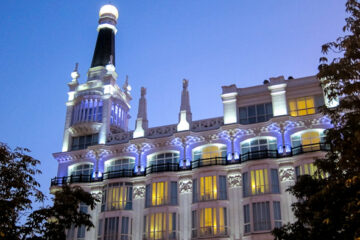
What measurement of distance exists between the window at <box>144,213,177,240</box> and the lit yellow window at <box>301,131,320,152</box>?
529 inches

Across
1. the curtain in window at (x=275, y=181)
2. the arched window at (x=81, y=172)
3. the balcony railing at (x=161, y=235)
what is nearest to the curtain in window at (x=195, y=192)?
the balcony railing at (x=161, y=235)

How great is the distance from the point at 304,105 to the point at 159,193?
16.0 metres

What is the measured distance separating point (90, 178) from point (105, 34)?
67.7 ft

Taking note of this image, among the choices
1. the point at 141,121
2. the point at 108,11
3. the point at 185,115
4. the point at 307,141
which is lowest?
the point at 307,141

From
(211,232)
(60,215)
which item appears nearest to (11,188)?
(60,215)

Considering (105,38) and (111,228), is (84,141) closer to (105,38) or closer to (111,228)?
(111,228)

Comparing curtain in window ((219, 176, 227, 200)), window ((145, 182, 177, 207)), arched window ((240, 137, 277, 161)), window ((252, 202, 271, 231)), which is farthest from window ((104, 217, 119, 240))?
arched window ((240, 137, 277, 161))

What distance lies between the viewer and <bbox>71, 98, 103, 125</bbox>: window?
50500 millimetres

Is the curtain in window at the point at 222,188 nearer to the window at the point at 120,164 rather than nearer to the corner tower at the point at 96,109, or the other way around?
the window at the point at 120,164

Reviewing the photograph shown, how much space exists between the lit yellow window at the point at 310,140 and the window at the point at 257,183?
14.3 feet

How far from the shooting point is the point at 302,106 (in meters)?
43.0

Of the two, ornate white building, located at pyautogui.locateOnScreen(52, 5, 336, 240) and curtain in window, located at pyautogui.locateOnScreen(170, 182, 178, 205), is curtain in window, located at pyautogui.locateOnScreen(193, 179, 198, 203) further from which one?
curtain in window, located at pyautogui.locateOnScreen(170, 182, 178, 205)

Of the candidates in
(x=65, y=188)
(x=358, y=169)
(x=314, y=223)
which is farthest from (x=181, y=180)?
(x=358, y=169)

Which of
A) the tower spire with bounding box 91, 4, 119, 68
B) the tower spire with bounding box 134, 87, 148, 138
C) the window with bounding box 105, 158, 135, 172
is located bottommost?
the window with bounding box 105, 158, 135, 172
